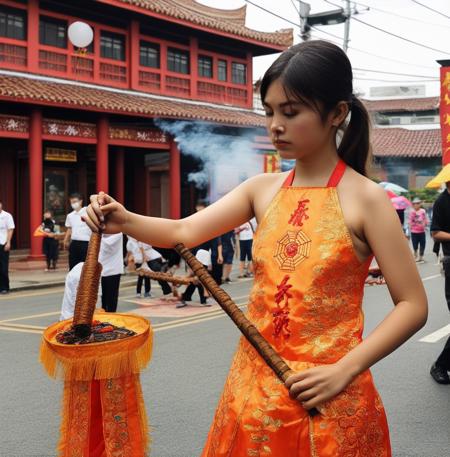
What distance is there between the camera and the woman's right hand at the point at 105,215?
6.17 feet

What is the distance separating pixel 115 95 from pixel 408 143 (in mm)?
23658

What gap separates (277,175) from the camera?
6.41 feet

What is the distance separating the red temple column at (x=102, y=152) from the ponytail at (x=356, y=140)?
1636 cm

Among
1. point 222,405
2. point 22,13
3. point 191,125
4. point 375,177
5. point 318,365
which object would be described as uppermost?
point 22,13

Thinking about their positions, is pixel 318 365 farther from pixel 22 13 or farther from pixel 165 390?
pixel 22 13

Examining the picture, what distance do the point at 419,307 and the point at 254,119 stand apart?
20940 millimetres

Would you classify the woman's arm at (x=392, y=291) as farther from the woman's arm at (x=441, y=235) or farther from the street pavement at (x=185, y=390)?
the woman's arm at (x=441, y=235)

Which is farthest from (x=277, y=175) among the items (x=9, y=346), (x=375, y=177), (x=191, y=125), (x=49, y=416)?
(x=191, y=125)

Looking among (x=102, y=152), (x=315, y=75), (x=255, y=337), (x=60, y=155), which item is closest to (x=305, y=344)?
(x=255, y=337)

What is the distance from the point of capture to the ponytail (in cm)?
184

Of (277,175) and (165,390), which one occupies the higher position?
(277,175)

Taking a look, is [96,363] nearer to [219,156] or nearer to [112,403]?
[112,403]

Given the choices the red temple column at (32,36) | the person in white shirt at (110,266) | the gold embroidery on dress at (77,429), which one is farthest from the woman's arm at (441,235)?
the red temple column at (32,36)

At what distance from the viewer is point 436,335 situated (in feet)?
25.0
